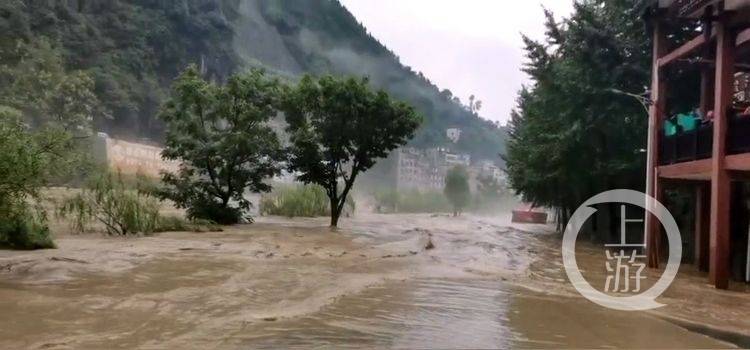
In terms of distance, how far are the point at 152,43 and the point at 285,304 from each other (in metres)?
50.4

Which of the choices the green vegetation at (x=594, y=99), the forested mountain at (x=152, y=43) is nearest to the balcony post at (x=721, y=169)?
the green vegetation at (x=594, y=99)

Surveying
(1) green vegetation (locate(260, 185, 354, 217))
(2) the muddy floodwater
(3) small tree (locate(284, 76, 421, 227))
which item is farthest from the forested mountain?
(2) the muddy floodwater

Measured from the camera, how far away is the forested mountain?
42094mm

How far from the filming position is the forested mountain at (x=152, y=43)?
138 feet

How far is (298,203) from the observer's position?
80.9ft

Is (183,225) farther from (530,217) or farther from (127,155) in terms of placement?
(530,217)

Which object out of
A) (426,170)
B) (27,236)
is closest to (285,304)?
(27,236)

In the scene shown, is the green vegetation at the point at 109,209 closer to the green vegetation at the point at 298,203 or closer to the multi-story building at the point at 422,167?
the green vegetation at the point at 298,203

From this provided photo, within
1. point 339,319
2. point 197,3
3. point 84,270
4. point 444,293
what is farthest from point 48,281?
point 197,3

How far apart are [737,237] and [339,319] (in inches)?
407

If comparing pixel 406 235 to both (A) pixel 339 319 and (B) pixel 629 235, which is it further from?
(A) pixel 339 319

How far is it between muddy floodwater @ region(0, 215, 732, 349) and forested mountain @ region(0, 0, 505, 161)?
15438 millimetres

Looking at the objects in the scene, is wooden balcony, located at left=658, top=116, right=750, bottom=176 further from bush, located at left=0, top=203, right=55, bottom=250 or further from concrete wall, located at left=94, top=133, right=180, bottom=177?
concrete wall, located at left=94, top=133, right=180, bottom=177

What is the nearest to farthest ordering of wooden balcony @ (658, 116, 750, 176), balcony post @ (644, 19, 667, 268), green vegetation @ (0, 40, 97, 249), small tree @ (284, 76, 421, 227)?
green vegetation @ (0, 40, 97, 249) < wooden balcony @ (658, 116, 750, 176) < balcony post @ (644, 19, 667, 268) < small tree @ (284, 76, 421, 227)
